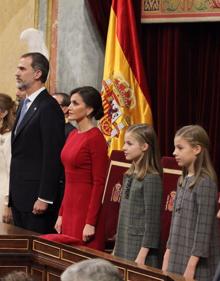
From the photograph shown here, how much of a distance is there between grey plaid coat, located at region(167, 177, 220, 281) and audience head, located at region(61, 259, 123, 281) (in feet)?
6.51

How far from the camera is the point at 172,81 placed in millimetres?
7430

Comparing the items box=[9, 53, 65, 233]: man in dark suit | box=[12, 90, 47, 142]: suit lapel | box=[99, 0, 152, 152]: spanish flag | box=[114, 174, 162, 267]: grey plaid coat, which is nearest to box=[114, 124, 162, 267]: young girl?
box=[114, 174, 162, 267]: grey plaid coat

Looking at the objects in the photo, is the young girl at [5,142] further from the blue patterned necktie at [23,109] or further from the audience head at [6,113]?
the blue patterned necktie at [23,109]

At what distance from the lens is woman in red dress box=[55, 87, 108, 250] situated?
5539 millimetres

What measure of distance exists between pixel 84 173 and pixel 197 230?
1.06 meters

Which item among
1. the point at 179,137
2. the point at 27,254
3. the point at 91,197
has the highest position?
the point at 179,137

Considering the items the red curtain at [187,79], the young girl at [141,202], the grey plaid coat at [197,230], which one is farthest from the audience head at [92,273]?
the red curtain at [187,79]

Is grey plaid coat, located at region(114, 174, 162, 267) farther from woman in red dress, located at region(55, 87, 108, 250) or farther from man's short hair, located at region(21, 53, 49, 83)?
man's short hair, located at region(21, 53, 49, 83)

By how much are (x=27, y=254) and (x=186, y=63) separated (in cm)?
280

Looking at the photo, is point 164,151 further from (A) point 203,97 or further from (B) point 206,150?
(B) point 206,150

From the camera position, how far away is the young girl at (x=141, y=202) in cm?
519

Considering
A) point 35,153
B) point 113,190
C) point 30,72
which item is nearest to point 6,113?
point 30,72

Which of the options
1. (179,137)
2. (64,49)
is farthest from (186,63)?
(179,137)

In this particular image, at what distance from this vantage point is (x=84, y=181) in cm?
559
